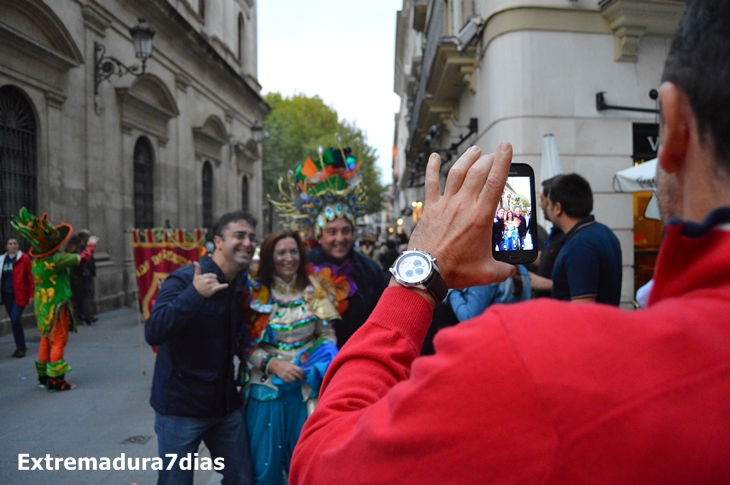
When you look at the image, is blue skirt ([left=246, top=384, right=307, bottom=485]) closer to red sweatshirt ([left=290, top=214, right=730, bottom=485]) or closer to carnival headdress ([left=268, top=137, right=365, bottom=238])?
carnival headdress ([left=268, top=137, right=365, bottom=238])

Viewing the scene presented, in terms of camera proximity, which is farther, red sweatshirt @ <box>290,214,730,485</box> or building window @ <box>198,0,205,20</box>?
building window @ <box>198,0,205,20</box>

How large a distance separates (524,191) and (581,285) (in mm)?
2083

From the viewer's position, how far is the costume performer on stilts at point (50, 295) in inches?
261

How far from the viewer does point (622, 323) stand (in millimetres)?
716

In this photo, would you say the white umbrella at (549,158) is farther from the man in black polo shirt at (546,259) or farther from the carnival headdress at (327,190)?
the carnival headdress at (327,190)

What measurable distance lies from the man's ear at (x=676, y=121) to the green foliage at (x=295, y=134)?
28473mm

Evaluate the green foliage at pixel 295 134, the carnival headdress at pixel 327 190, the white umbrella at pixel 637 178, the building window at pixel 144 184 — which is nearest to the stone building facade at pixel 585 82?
the white umbrella at pixel 637 178

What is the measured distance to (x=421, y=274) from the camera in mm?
1105

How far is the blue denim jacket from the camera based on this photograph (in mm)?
3201

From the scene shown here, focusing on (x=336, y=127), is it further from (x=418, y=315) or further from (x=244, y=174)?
(x=418, y=315)

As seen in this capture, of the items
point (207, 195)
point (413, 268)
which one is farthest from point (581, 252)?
point (207, 195)

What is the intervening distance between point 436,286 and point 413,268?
0.06m

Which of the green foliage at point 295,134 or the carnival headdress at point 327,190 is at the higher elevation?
the green foliage at point 295,134

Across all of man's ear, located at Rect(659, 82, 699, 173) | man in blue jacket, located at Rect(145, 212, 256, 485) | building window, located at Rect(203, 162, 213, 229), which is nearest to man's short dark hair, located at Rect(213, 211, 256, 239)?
man in blue jacket, located at Rect(145, 212, 256, 485)
